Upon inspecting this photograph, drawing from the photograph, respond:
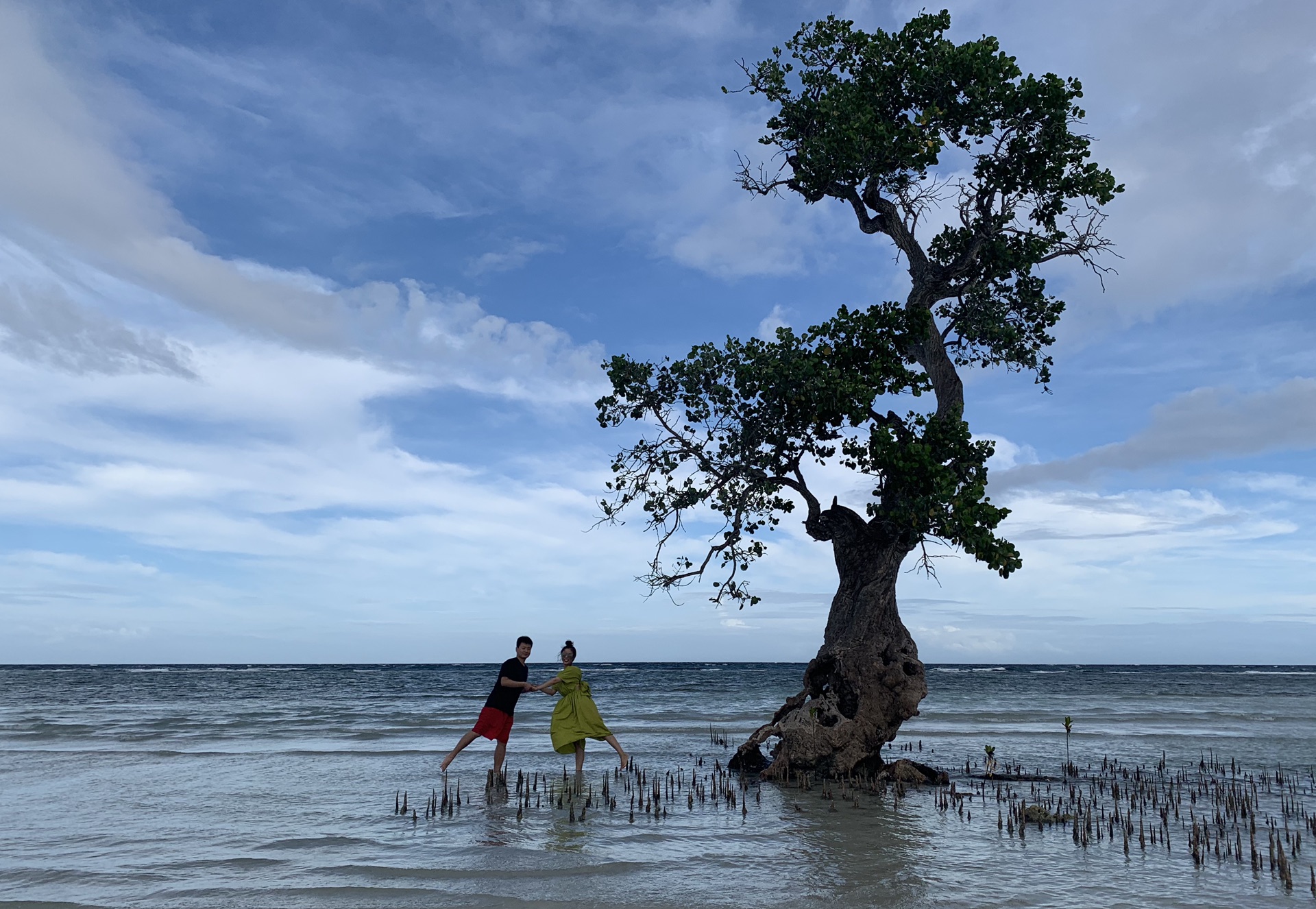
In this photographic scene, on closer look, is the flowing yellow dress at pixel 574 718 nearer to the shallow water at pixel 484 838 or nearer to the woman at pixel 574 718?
the woman at pixel 574 718

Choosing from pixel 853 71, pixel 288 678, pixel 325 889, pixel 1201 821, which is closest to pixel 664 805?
pixel 325 889

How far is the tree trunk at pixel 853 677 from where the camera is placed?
17797 millimetres

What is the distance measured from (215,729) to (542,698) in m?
21.8

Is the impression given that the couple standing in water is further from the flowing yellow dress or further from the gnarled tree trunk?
the gnarled tree trunk

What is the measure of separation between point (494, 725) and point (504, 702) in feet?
1.40

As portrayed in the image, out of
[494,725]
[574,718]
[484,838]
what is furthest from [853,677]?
[484,838]

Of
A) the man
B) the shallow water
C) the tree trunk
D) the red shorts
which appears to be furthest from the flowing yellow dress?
the tree trunk

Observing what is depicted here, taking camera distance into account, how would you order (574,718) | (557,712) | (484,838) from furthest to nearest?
1. (557,712)
2. (574,718)
3. (484,838)

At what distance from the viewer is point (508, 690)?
1599 centimetres

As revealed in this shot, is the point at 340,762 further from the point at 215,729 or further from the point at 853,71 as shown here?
the point at 853,71

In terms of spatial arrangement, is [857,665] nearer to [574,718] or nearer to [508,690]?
[574,718]

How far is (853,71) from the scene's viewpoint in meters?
20.2

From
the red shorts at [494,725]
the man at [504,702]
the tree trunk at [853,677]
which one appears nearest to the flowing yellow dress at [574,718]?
the man at [504,702]

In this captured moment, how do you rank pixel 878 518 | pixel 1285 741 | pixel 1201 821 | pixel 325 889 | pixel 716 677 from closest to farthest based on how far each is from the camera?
pixel 325 889 → pixel 1201 821 → pixel 878 518 → pixel 1285 741 → pixel 716 677
